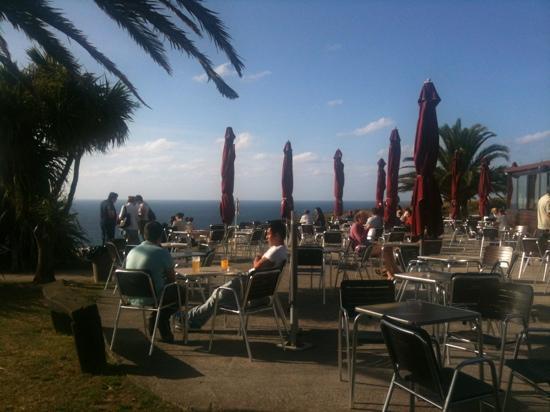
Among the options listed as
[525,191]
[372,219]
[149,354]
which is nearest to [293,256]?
[149,354]

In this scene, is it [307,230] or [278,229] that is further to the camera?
[307,230]

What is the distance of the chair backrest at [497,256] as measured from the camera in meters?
7.08

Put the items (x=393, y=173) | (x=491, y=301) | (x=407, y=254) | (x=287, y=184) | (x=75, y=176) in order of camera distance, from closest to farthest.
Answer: (x=491, y=301), (x=407, y=254), (x=75, y=176), (x=393, y=173), (x=287, y=184)

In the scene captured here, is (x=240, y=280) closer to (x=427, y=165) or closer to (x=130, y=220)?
(x=427, y=165)

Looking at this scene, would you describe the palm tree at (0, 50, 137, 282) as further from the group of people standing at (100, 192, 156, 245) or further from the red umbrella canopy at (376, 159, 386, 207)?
the red umbrella canopy at (376, 159, 386, 207)

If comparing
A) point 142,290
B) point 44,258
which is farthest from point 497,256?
point 44,258

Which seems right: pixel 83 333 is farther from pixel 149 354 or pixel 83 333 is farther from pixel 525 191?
pixel 525 191

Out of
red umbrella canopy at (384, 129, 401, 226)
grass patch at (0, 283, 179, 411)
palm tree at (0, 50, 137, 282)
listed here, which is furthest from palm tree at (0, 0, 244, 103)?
red umbrella canopy at (384, 129, 401, 226)

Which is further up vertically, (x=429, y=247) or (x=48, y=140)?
(x=48, y=140)

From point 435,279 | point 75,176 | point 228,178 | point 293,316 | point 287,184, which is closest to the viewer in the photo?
point 293,316

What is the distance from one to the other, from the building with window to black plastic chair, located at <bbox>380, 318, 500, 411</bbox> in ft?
53.8

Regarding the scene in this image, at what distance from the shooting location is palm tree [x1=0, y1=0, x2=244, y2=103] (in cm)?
465

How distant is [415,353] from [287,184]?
12855 millimetres

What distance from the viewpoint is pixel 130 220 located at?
12344mm
